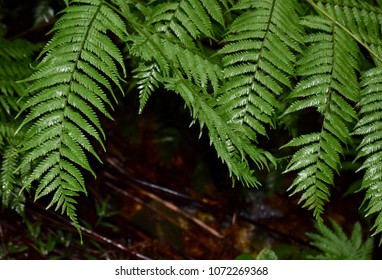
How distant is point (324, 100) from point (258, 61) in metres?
0.32

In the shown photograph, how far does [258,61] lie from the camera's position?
1942mm

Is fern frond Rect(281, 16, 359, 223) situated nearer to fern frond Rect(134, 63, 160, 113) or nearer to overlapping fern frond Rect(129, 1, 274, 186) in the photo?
overlapping fern frond Rect(129, 1, 274, 186)

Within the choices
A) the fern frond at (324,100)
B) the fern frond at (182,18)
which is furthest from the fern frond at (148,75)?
the fern frond at (324,100)

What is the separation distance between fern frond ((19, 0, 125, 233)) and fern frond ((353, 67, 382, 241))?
3.35ft

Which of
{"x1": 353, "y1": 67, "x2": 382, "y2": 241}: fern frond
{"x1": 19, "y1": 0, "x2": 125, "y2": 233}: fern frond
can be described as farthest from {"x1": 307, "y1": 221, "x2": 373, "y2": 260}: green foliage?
{"x1": 19, "y1": 0, "x2": 125, "y2": 233}: fern frond

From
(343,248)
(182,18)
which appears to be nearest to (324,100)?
(182,18)

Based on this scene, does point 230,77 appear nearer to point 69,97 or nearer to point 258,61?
point 258,61

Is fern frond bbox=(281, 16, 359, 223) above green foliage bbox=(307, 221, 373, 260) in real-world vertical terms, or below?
above

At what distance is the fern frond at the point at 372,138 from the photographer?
6.21 ft

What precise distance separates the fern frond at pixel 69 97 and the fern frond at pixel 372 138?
102 cm

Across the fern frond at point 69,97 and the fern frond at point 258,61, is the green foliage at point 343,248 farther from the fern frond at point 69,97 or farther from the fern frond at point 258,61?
the fern frond at point 69,97

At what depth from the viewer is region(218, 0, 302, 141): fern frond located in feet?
6.23

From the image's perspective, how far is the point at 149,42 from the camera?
186cm
